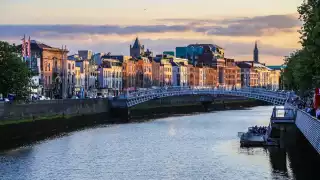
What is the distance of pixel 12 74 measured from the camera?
6353 centimetres

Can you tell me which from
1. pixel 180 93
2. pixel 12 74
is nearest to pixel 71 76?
pixel 180 93

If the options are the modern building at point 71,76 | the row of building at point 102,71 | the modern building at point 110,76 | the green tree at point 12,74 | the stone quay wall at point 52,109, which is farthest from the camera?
the modern building at point 110,76

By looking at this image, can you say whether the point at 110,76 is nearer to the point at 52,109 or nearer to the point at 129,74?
the point at 129,74

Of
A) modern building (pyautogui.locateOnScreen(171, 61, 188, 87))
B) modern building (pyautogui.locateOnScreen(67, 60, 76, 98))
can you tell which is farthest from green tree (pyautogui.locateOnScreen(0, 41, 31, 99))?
modern building (pyautogui.locateOnScreen(171, 61, 188, 87))

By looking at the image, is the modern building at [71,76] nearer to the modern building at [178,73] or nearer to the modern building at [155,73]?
the modern building at [155,73]

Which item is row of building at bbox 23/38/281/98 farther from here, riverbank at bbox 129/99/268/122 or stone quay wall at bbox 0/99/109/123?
riverbank at bbox 129/99/268/122

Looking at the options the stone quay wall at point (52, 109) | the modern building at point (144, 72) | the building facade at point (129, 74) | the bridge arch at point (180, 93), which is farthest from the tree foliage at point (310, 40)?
the modern building at point (144, 72)

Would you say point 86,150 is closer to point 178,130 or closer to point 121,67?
point 178,130

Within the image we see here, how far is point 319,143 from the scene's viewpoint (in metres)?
34.5

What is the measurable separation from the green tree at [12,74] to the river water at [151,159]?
4991 millimetres

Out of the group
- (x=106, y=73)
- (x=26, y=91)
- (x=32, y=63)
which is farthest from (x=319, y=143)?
(x=106, y=73)

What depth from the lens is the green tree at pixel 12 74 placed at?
63.7 m

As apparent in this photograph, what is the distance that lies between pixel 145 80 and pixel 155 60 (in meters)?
9.44

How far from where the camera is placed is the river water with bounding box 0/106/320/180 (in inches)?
1626
